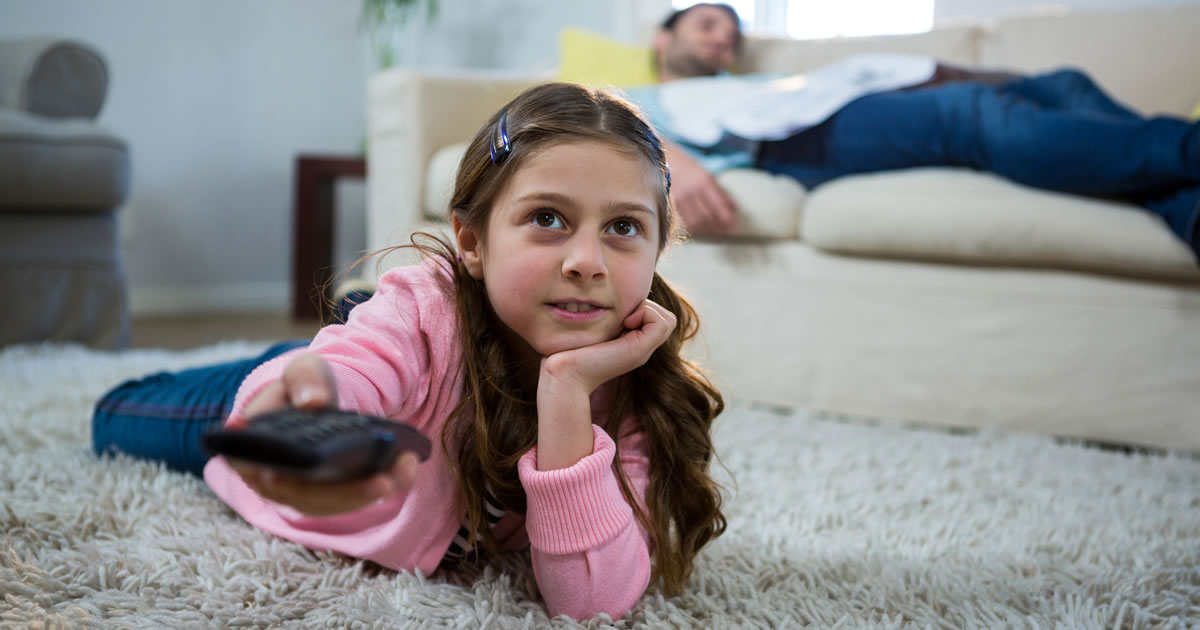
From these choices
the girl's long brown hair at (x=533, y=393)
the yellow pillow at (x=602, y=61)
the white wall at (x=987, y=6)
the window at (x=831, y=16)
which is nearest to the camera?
the girl's long brown hair at (x=533, y=393)

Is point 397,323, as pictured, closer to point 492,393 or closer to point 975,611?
point 492,393

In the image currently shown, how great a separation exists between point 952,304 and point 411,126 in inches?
43.3

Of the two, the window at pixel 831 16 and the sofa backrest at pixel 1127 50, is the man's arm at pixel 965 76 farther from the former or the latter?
the window at pixel 831 16

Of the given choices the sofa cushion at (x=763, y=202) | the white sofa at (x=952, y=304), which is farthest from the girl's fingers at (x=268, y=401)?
the sofa cushion at (x=763, y=202)

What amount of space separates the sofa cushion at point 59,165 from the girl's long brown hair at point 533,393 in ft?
4.60

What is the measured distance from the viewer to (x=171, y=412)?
99 centimetres

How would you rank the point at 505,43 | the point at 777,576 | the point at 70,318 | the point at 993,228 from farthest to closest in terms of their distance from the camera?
the point at 505,43
the point at 70,318
the point at 993,228
the point at 777,576

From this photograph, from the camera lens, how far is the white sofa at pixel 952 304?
4.58ft

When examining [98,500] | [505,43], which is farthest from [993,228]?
[505,43]

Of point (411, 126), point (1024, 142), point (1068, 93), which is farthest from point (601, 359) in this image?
point (1068, 93)

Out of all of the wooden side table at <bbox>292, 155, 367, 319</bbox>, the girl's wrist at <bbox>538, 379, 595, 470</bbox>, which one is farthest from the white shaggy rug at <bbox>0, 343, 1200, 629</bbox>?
the wooden side table at <bbox>292, 155, 367, 319</bbox>

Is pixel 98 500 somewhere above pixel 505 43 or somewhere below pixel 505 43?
below

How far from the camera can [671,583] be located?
713mm

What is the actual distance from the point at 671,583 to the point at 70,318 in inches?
64.3
